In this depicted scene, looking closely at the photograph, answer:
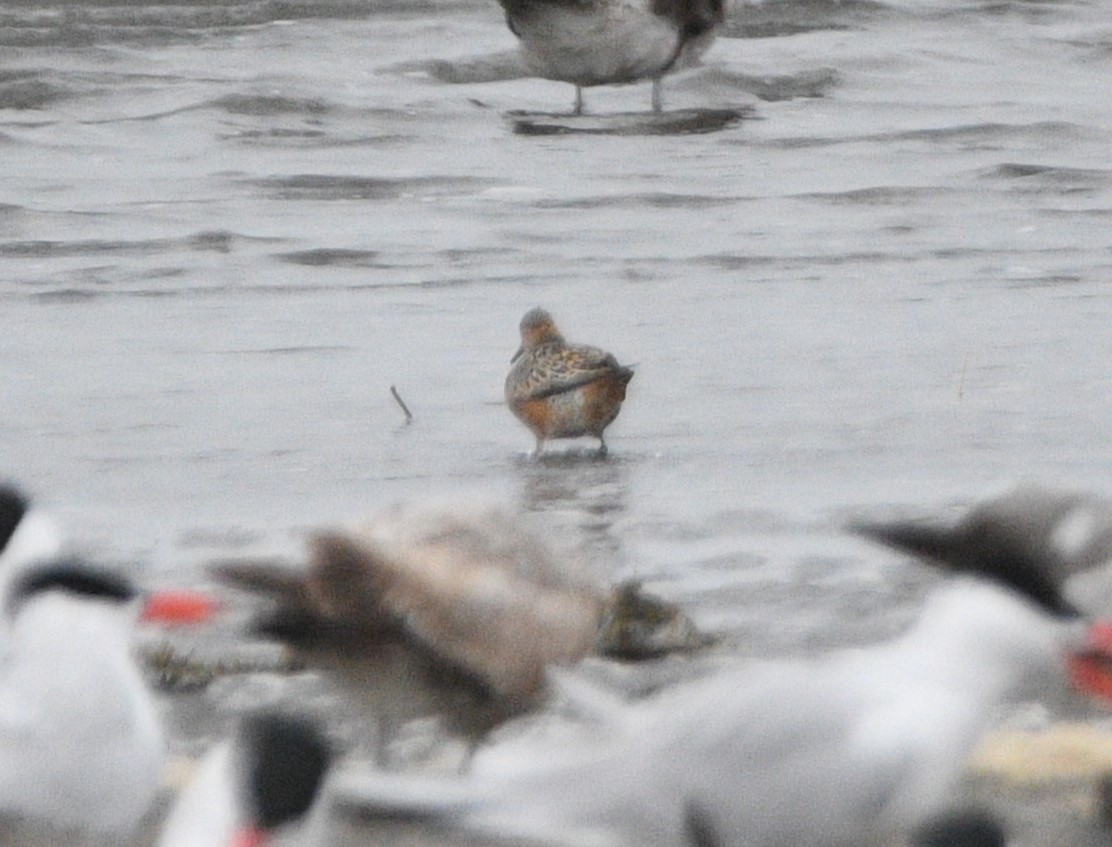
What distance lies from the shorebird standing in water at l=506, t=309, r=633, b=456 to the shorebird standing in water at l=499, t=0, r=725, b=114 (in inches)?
452

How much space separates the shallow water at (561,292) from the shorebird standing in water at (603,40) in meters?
0.34

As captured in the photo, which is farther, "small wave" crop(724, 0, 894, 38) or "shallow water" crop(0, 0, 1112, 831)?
"small wave" crop(724, 0, 894, 38)

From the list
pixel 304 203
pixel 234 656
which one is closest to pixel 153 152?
pixel 304 203

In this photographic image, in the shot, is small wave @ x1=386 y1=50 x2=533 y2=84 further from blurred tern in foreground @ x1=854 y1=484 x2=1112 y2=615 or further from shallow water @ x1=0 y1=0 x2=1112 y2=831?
blurred tern in foreground @ x1=854 y1=484 x2=1112 y2=615

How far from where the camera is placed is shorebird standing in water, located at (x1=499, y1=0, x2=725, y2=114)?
21.0 meters

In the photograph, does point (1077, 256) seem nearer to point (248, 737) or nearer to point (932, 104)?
point (932, 104)

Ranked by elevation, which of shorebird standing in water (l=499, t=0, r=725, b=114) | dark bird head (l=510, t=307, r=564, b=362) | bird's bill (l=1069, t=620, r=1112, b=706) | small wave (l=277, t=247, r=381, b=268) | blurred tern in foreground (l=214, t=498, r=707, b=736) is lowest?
shorebird standing in water (l=499, t=0, r=725, b=114)

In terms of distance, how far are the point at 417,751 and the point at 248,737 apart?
1.59 metres

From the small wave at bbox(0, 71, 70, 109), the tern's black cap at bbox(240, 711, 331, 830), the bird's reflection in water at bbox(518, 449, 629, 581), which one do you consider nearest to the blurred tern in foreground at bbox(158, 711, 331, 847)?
the tern's black cap at bbox(240, 711, 331, 830)

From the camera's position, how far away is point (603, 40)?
69.4ft

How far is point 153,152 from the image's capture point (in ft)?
54.9

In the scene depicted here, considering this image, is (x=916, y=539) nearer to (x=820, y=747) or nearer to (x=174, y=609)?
(x=820, y=747)

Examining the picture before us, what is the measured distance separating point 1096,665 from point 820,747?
46 cm

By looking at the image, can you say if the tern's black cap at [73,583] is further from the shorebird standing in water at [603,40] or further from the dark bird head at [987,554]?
the shorebird standing in water at [603,40]
